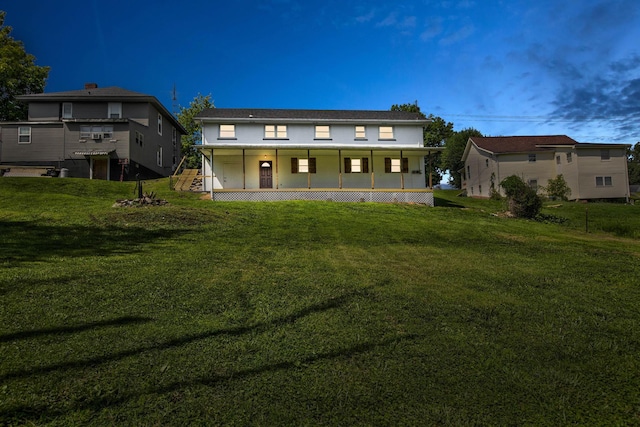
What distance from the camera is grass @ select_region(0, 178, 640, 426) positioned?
358cm

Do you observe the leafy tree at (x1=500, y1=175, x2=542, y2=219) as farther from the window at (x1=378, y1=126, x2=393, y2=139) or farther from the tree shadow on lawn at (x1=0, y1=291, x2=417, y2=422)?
the tree shadow on lawn at (x1=0, y1=291, x2=417, y2=422)

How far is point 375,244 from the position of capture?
11.8 meters

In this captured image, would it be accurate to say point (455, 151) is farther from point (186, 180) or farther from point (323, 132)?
point (186, 180)

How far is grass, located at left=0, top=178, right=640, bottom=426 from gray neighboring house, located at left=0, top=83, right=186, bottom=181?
74.8ft

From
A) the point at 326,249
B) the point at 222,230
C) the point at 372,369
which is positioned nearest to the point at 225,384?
the point at 372,369

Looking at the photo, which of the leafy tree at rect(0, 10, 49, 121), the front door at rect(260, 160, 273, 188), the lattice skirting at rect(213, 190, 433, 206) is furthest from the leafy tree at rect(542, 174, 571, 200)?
the leafy tree at rect(0, 10, 49, 121)

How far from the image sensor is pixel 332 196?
26.0 meters

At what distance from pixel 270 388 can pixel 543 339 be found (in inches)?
144

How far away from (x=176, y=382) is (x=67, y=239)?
8.50 meters

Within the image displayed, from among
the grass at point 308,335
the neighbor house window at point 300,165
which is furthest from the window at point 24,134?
the grass at point 308,335

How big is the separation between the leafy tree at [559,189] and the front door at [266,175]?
25.8 m

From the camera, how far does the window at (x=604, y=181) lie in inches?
1366

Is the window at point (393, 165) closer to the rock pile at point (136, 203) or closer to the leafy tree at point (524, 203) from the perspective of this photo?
the leafy tree at point (524, 203)

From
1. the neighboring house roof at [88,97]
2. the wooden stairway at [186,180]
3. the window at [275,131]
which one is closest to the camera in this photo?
the wooden stairway at [186,180]
